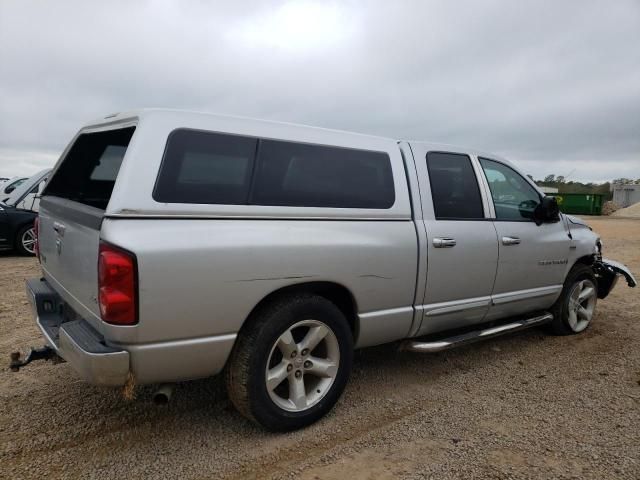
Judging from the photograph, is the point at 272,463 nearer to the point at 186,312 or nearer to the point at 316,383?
the point at 316,383

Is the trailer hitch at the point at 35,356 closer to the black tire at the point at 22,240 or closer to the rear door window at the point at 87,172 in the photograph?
the rear door window at the point at 87,172

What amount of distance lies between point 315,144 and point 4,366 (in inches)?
119

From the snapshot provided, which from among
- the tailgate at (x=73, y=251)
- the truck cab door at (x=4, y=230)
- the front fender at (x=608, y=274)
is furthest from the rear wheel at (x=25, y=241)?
the front fender at (x=608, y=274)

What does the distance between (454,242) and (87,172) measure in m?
2.77

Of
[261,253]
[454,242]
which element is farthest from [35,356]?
[454,242]

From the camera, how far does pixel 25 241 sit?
→ 956 cm

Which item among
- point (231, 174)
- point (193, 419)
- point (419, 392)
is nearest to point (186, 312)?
point (231, 174)

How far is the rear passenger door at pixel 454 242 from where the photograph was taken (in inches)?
142

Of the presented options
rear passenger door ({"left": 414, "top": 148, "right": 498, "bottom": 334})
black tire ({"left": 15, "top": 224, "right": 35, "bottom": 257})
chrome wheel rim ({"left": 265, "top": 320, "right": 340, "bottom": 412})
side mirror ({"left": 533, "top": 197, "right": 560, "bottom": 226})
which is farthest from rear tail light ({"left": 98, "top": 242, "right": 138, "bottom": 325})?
black tire ({"left": 15, "top": 224, "right": 35, "bottom": 257})

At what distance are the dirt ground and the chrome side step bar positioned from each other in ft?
1.06

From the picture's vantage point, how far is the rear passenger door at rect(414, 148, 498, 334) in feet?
11.9

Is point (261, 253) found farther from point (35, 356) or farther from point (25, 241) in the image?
point (25, 241)

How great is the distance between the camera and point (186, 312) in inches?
99.0

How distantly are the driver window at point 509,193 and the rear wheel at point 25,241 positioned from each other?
8.65 m
